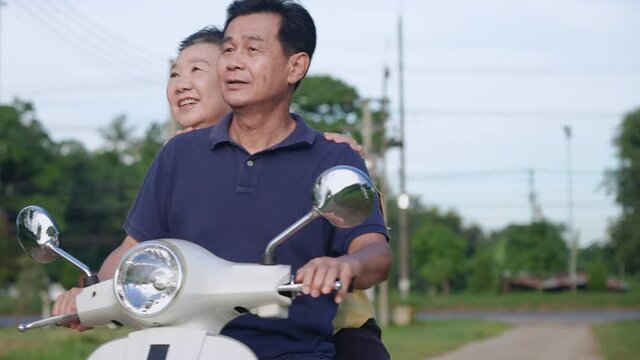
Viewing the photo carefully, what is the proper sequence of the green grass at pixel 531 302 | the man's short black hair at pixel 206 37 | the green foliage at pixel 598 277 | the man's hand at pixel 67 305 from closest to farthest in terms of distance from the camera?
1. the man's hand at pixel 67 305
2. the man's short black hair at pixel 206 37
3. the green grass at pixel 531 302
4. the green foliage at pixel 598 277

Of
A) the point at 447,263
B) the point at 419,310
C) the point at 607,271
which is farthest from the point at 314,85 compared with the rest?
the point at 607,271

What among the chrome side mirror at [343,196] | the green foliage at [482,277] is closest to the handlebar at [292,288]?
the chrome side mirror at [343,196]

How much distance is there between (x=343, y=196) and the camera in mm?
2385

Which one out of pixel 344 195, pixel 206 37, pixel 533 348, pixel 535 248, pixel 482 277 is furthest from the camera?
pixel 482 277

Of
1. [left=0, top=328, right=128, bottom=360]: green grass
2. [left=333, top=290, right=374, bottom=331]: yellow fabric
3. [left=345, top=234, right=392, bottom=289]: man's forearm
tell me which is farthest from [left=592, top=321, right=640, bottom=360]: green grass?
[left=345, top=234, right=392, bottom=289]: man's forearm

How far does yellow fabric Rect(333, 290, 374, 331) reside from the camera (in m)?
3.49

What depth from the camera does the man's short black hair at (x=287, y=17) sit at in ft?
9.97

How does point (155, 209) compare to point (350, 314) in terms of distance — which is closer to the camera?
point (155, 209)

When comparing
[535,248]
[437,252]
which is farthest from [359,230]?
[535,248]

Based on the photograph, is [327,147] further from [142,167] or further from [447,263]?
[447,263]

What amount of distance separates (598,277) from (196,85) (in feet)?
204

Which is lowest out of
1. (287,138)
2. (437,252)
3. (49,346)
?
(49,346)

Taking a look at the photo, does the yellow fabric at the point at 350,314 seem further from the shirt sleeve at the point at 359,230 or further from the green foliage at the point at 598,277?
the green foliage at the point at 598,277

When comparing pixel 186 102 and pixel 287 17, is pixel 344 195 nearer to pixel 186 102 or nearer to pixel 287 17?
pixel 287 17
